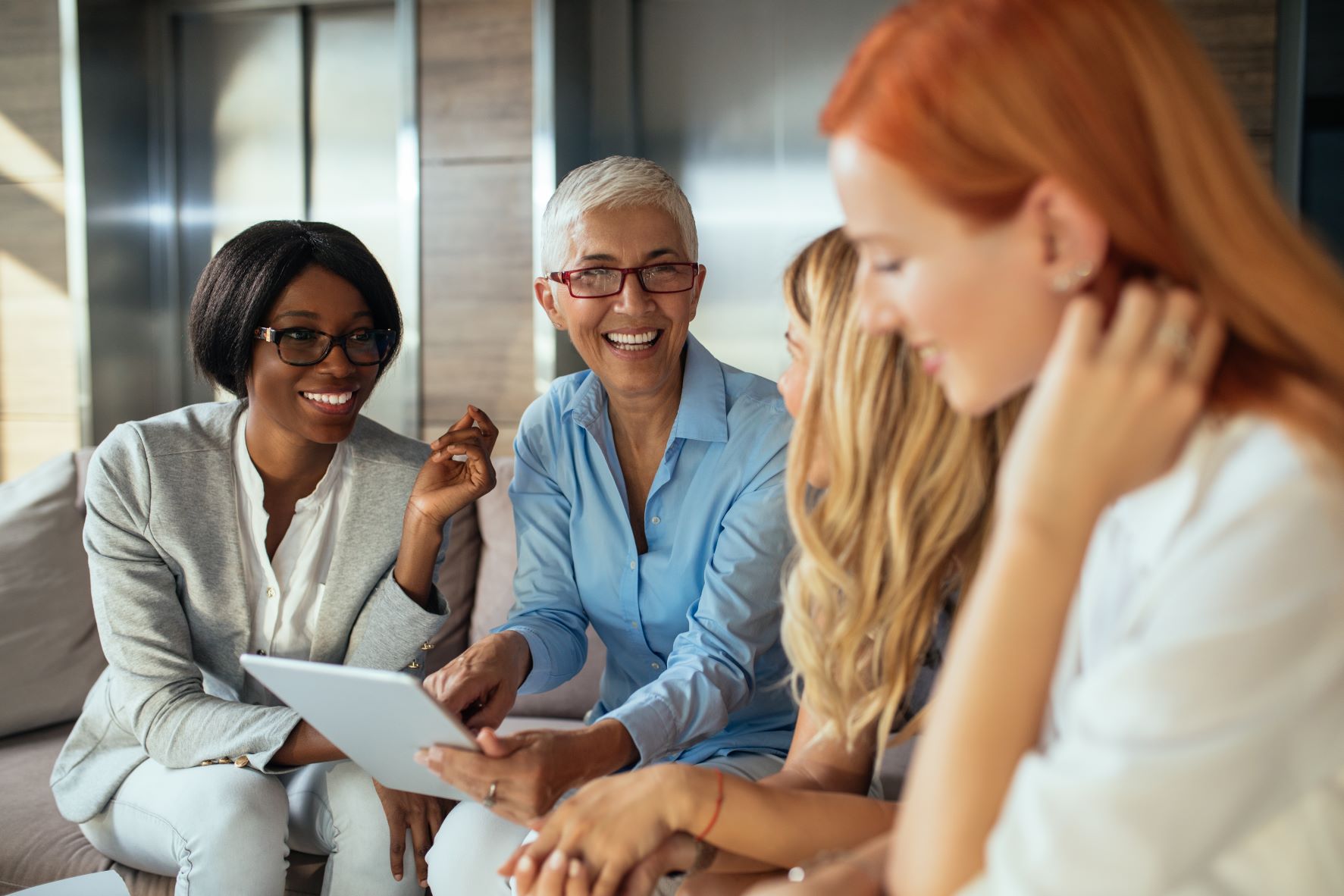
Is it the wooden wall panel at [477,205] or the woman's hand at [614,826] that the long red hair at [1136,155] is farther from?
the wooden wall panel at [477,205]

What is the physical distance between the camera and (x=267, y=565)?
1.82 metres

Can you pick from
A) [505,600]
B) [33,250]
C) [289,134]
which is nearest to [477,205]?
[289,134]

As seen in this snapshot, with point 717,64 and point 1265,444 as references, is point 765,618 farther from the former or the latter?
point 717,64

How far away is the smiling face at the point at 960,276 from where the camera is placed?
2.61 ft

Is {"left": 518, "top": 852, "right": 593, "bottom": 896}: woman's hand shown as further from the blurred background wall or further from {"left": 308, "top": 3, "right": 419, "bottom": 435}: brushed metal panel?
{"left": 308, "top": 3, "right": 419, "bottom": 435}: brushed metal panel

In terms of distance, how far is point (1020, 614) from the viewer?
785mm

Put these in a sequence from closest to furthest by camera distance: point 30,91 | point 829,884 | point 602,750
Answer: point 829,884 → point 602,750 → point 30,91

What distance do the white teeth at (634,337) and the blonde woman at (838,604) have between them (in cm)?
53

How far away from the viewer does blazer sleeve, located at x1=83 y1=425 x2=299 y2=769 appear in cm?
167

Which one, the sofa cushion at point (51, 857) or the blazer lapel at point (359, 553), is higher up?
the blazer lapel at point (359, 553)

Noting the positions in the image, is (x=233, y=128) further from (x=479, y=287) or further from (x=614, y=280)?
(x=614, y=280)

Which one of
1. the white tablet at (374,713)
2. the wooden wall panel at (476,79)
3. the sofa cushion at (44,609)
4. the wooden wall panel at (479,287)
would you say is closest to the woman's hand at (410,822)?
the white tablet at (374,713)

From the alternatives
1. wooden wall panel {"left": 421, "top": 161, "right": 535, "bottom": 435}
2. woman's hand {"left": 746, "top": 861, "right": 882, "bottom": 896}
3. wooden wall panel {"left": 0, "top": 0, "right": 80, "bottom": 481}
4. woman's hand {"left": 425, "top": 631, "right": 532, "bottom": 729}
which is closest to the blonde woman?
woman's hand {"left": 746, "top": 861, "right": 882, "bottom": 896}

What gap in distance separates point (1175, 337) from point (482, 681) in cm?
110
